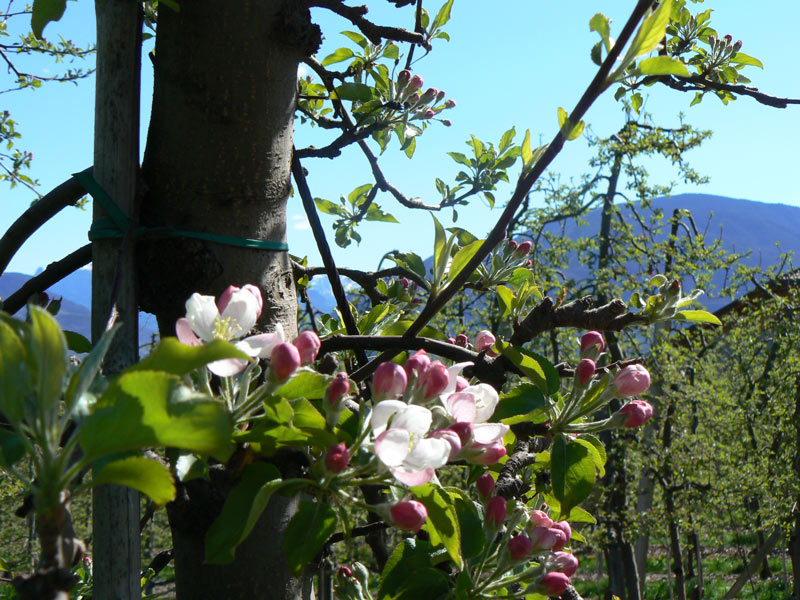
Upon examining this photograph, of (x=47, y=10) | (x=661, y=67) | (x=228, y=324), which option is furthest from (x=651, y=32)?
(x=47, y=10)

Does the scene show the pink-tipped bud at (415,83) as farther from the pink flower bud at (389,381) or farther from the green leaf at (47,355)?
the green leaf at (47,355)

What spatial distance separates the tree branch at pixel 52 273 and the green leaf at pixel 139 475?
24.0 inches

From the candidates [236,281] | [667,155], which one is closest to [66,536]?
[236,281]

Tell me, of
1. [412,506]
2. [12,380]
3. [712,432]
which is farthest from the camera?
[712,432]

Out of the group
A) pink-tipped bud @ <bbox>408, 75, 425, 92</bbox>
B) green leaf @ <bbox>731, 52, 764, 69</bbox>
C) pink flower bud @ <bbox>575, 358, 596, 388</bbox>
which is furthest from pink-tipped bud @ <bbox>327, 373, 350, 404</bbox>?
green leaf @ <bbox>731, 52, 764, 69</bbox>

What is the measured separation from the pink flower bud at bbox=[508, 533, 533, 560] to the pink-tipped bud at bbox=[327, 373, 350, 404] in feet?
1.11

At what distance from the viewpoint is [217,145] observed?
1012 millimetres

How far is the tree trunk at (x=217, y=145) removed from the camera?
3.23ft

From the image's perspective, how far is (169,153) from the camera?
1.03m

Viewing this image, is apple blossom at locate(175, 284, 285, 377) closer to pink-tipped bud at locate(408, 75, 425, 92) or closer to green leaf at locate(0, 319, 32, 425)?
green leaf at locate(0, 319, 32, 425)

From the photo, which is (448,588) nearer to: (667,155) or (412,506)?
(412,506)

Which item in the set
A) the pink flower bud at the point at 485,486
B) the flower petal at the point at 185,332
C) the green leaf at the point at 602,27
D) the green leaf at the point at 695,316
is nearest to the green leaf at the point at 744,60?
the green leaf at the point at 695,316

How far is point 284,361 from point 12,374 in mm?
222

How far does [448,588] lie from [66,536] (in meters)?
0.50
